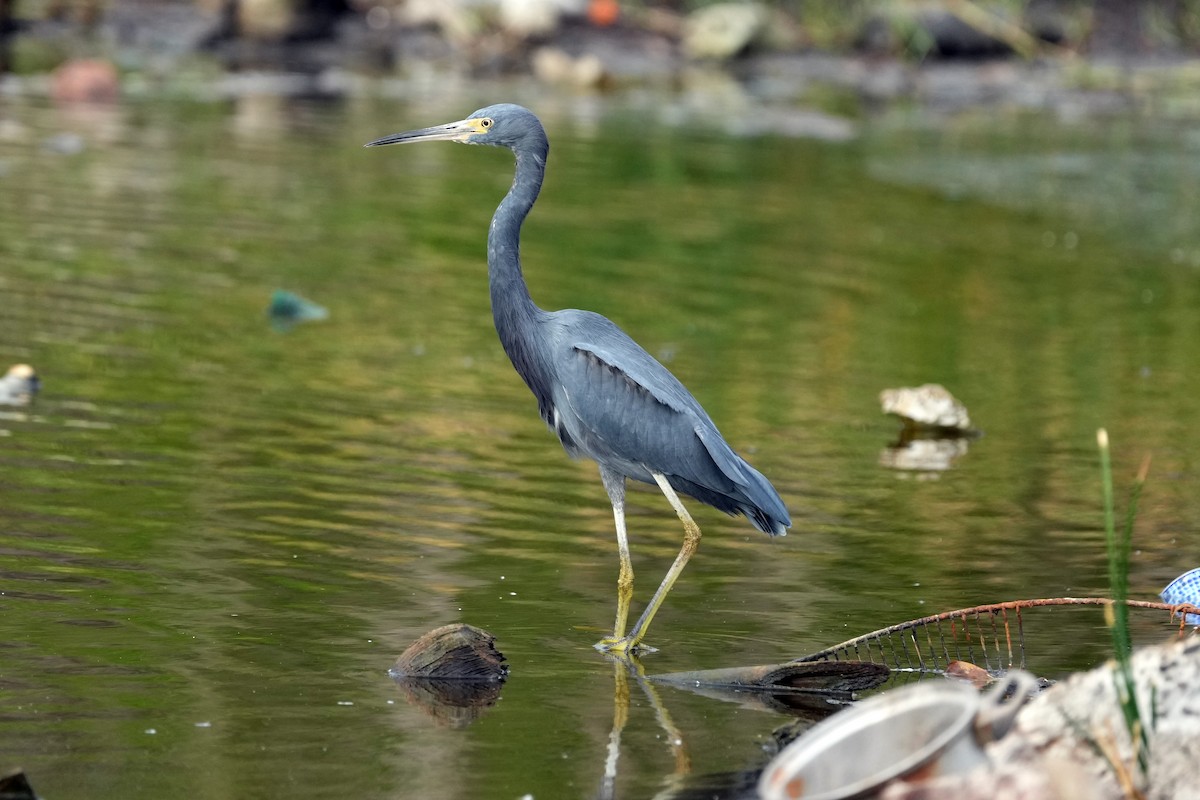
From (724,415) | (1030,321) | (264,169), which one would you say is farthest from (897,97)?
(724,415)

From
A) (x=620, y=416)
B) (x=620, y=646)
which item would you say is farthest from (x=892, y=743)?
(x=620, y=416)

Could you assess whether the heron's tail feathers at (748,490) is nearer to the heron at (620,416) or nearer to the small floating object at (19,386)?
the heron at (620,416)

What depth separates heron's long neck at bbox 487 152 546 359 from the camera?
24.0 ft

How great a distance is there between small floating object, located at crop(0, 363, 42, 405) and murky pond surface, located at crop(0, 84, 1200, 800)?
0.32ft

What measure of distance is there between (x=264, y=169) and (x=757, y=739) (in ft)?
45.5

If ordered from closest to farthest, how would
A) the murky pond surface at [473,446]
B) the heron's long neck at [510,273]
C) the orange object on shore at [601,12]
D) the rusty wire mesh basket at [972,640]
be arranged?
the murky pond surface at [473,446], the rusty wire mesh basket at [972,640], the heron's long neck at [510,273], the orange object on shore at [601,12]

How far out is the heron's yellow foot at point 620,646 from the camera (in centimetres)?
684

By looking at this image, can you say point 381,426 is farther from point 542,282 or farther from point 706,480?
point 542,282

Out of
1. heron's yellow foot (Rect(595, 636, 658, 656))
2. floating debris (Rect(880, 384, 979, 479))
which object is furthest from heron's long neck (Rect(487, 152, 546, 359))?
floating debris (Rect(880, 384, 979, 479))

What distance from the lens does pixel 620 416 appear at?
709 centimetres

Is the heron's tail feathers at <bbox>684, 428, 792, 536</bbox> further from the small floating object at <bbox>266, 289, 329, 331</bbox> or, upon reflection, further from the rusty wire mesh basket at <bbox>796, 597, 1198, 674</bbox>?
the small floating object at <bbox>266, 289, 329, 331</bbox>

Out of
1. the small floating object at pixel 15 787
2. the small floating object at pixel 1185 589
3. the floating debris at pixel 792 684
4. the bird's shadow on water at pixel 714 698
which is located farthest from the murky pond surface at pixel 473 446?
the small floating object at pixel 15 787

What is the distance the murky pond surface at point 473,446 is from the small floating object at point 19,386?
99 mm

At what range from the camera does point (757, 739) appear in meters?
6.01
